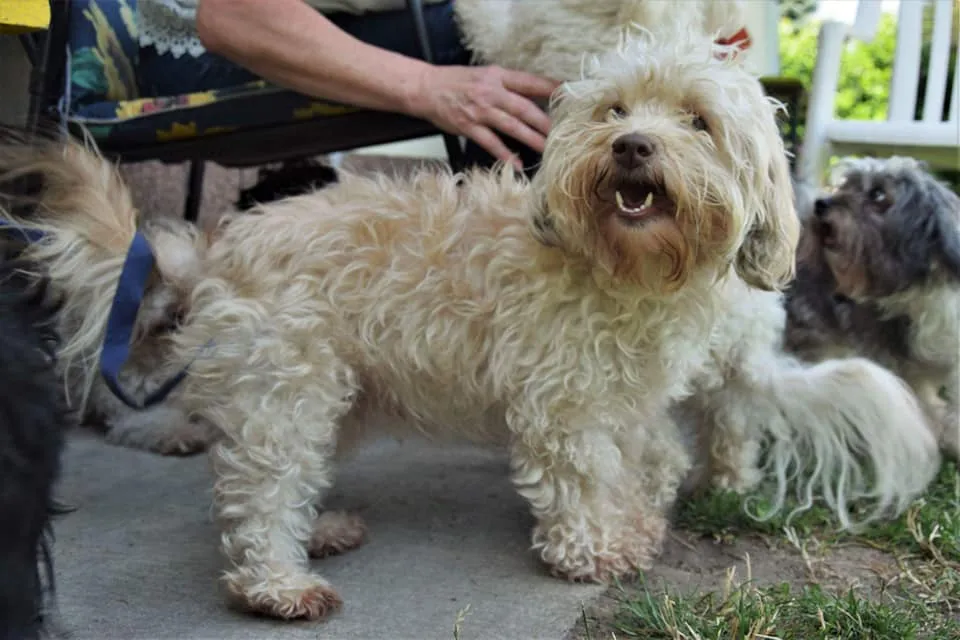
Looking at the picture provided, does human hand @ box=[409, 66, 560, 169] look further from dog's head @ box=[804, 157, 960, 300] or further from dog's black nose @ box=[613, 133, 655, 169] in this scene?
dog's head @ box=[804, 157, 960, 300]

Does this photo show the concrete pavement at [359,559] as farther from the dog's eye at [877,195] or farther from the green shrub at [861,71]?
the green shrub at [861,71]

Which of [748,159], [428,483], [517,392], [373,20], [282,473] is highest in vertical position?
[373,20]

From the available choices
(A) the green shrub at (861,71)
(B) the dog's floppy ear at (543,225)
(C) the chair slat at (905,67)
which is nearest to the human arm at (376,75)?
(B) the dog's floppy ear at (543,225)

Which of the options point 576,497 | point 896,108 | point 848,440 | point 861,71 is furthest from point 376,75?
point 861,71

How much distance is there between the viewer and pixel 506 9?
3.35 m

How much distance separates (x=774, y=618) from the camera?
225 cm

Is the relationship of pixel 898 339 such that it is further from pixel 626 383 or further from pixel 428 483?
pixel 428 483

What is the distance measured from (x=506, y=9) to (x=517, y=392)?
138 cm

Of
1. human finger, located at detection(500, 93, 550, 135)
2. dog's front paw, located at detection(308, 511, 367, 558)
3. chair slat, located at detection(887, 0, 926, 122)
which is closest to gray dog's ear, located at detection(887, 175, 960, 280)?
human finger, located at detection(500, 93, 550, 135)

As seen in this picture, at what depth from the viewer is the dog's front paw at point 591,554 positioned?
2.67m

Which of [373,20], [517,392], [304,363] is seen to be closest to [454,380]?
[517,392]

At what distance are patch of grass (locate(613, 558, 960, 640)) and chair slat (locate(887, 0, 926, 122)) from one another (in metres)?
3.39

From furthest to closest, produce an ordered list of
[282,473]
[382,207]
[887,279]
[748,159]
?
[887,279] → [382,207] → [282,473] → [748,159]

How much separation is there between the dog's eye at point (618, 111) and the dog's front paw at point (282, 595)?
133 centimetres
